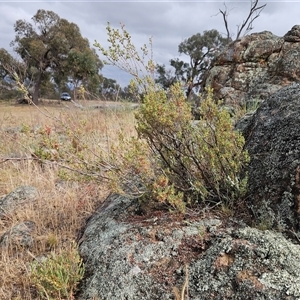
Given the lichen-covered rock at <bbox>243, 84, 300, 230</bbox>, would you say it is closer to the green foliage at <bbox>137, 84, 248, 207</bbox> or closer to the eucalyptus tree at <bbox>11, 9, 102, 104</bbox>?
the green foliage at <bbox>137, 84, 248, 207</bbox>

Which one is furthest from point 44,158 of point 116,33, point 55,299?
point 116,33

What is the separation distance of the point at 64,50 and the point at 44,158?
27463mm

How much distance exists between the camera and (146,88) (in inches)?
80.4

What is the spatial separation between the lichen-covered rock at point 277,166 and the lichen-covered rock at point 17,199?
6.93 ft

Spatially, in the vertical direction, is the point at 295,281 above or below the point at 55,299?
above

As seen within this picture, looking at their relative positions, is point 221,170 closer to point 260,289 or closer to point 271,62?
point 260,289

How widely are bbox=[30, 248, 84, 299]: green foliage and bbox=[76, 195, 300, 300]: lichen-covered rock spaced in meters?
0.07

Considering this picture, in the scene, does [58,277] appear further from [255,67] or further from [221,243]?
[255,67]

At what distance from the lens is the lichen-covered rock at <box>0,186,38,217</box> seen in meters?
Answer: 2.75

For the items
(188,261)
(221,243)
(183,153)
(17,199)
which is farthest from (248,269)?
(17,199)

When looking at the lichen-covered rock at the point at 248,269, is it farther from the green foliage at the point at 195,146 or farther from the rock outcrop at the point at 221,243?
the green foliage at the point at 195,146

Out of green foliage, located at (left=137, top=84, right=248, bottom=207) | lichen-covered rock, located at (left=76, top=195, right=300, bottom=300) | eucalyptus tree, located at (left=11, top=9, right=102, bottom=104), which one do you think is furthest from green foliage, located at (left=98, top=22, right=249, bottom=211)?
eucalyptus tree, located at (left=11, top=9, right=102, bottom=104)

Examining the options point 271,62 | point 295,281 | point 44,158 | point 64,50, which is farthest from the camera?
point 64,50

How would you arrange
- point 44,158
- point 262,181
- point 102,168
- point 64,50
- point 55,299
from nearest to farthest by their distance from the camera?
point 55,299, point 262,181, point 44,158, point 102,168, point 64,50
